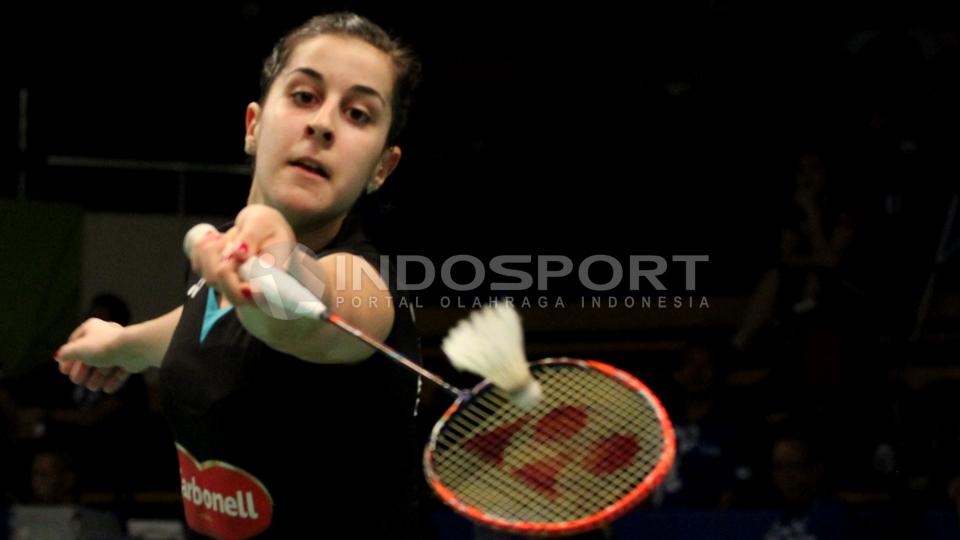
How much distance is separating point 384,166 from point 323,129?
0.24 m

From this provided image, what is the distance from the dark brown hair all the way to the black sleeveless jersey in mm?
277

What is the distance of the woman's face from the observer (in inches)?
84.7

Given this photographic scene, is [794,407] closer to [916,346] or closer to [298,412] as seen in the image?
[916,346]

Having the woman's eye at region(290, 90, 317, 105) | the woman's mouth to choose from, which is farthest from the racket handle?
the woman's eye at region(290, 90, 317, 105)

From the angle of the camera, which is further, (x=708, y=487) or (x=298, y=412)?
(x=708, y=487)

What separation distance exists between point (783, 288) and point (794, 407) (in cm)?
58

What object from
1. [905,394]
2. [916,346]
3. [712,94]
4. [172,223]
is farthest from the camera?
[712,94]

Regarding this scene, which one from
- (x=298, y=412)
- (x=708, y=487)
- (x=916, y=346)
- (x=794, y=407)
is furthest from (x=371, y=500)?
(x=916, y=346)

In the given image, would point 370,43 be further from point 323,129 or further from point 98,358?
point 98,358

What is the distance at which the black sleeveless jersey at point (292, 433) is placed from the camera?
81.5 inches

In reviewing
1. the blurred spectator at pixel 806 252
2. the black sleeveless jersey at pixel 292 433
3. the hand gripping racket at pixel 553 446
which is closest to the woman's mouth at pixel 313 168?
the black sleeveless jersey at pixel 292 433

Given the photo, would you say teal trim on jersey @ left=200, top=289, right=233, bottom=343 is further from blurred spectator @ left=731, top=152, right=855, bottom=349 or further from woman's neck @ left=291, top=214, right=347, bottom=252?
blurred spectator @ left=731, top=152, right=855, bottom=349

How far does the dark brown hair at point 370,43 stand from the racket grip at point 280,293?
18.1 inches

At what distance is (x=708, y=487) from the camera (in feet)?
17.9
